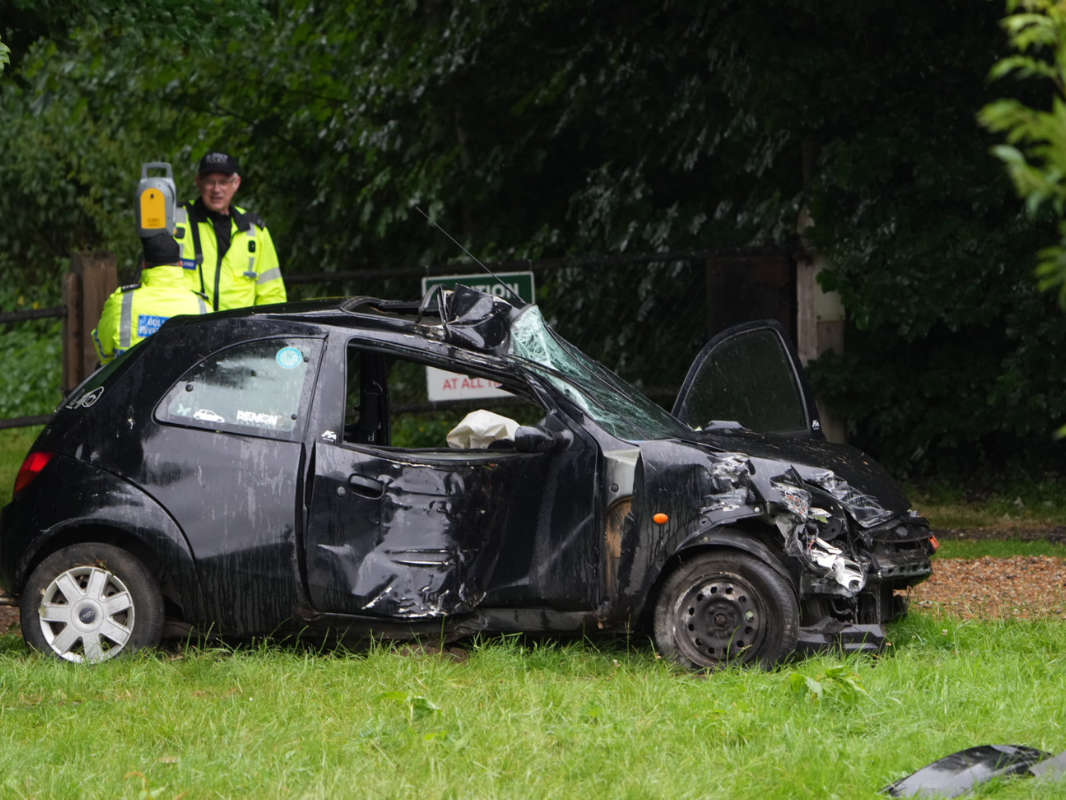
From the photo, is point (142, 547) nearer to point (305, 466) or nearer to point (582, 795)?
point (305, 466)

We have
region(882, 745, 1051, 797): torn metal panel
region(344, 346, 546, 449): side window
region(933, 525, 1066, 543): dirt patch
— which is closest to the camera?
region(882, 745, 1051, 797): torn metal panel

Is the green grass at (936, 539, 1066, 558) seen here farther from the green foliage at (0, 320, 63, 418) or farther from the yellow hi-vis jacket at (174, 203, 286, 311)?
the green foliage at (0, 320, 63, 418)

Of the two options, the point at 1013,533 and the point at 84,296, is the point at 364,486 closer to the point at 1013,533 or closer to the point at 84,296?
the point at 1013,533

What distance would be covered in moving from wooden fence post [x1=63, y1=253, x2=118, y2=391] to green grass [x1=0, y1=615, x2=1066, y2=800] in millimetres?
6065

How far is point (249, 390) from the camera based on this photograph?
23.2ft

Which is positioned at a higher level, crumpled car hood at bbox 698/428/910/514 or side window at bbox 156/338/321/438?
side window at bbox 156/338/321/438

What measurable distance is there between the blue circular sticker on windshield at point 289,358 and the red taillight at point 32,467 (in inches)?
41.8

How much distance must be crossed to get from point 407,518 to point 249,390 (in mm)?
901

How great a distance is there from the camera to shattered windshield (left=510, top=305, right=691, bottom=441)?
702 centimetres

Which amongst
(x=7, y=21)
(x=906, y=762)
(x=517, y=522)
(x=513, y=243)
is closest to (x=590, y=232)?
(x=513, y=243)

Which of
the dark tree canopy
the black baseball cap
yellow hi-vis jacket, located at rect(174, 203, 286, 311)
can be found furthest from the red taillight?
the dark tree canopy

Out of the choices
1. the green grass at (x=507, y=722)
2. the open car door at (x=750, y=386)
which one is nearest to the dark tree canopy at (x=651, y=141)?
the open car door at (x=750, y=386)

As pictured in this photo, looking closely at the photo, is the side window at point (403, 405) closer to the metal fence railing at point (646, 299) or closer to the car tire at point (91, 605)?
the metal fence railing at point (646, 299)

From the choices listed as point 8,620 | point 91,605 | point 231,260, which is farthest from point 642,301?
point 91,605
